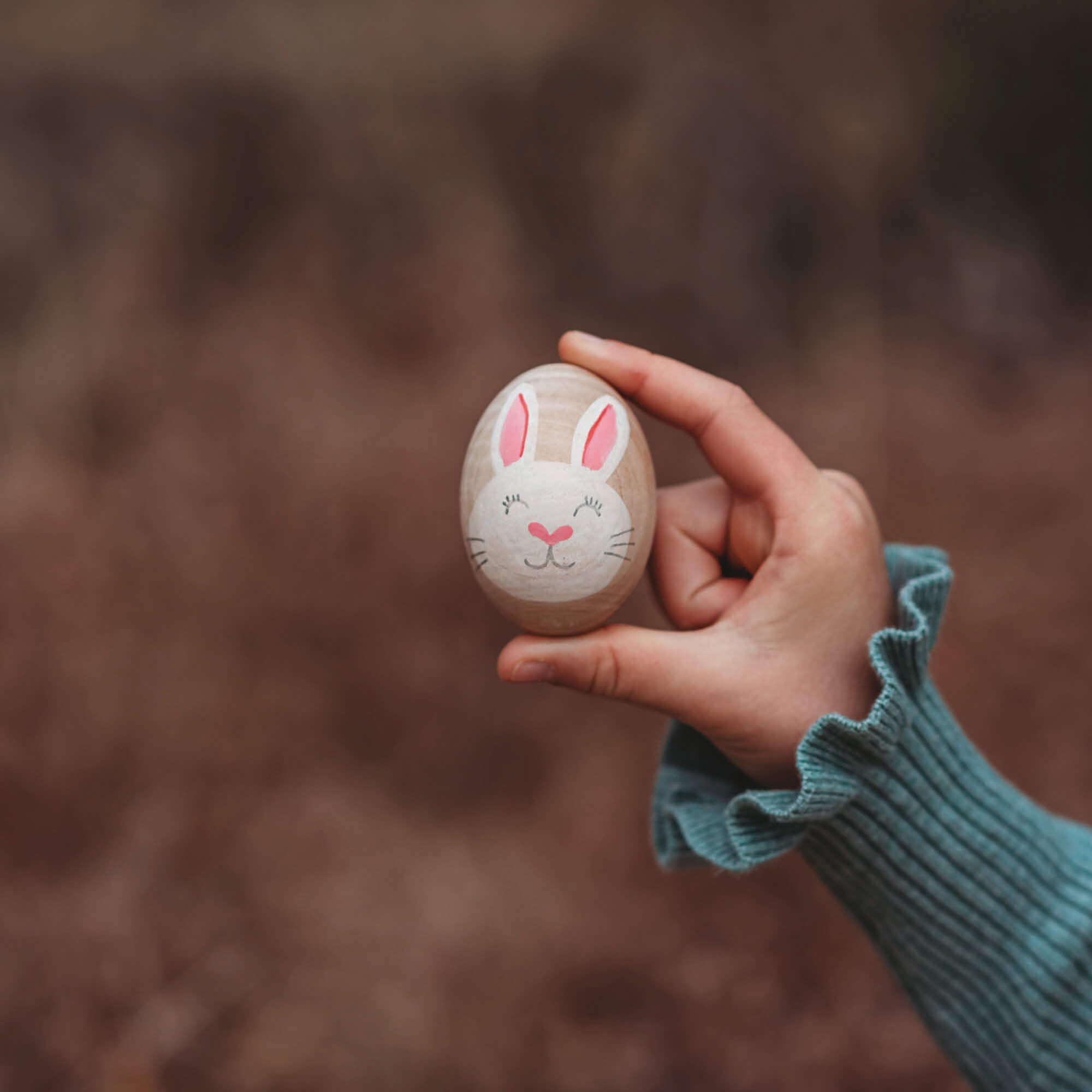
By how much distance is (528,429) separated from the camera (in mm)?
767

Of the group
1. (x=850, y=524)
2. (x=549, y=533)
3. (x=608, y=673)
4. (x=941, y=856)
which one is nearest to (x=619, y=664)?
(x=608, y=673)

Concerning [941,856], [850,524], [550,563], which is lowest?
[941,856]

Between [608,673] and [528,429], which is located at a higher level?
[528,429]

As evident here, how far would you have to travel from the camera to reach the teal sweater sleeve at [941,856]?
0.77 m

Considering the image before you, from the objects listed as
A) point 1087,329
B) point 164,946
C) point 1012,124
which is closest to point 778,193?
point 1012,124

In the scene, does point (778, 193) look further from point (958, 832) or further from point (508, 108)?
point (958, 832)

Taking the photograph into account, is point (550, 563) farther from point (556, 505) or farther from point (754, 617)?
point (754, 617)

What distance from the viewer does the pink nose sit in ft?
2.45

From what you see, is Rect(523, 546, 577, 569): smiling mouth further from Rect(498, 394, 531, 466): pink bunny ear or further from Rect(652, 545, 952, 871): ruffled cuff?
Rect(652, 545, 952, 871): ruffled cuff

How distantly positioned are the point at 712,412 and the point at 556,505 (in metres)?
0.18

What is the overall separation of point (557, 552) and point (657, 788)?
30 cm

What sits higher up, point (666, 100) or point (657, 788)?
point (666, 100)

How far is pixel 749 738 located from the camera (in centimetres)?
80

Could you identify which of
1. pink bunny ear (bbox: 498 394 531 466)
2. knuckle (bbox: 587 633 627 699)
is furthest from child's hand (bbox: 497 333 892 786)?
pink bunny ear (bbox: 498 394 531 466)
